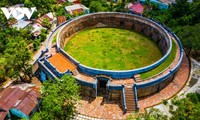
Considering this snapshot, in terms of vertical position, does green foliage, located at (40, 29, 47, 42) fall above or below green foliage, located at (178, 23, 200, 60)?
below

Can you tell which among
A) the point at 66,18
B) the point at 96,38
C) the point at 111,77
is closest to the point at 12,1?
the point at 66,18

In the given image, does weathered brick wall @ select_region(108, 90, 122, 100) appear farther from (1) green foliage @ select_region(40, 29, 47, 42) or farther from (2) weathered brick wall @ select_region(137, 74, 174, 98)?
(1) green foliage @ select_region(40, 29, 47, 42)

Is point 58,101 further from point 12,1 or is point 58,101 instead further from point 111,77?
point 12,1

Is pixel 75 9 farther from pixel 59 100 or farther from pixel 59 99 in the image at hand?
pixel 59 100

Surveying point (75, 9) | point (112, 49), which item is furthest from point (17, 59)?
point (75, 9)

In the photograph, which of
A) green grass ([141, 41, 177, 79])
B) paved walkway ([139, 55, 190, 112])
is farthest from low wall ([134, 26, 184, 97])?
green grass ([141, 41, 177, 79])

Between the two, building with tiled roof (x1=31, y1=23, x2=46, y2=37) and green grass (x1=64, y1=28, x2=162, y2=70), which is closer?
green grass (x1=64, y1=28, x2=162, y2=70)
